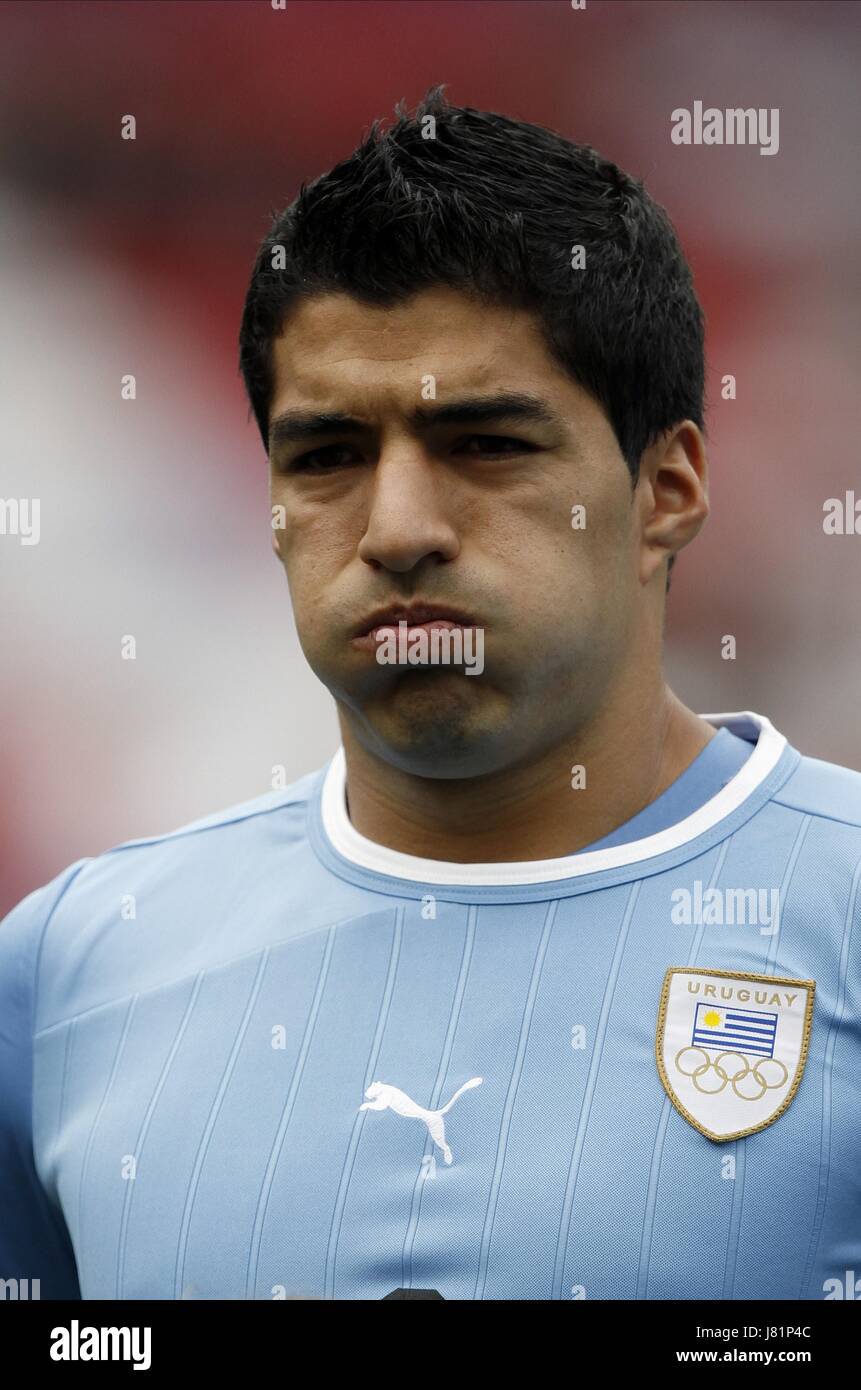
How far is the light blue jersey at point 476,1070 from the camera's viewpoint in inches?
48.9

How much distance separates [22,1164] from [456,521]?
0.83 meters

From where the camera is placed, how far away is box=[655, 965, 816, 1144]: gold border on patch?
1246mm

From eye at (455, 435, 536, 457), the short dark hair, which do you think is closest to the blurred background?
the short dark hair

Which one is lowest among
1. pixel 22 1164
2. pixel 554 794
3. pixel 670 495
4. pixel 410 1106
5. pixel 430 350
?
pixel 22 1164

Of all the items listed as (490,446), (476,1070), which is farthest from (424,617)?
(476,1070)

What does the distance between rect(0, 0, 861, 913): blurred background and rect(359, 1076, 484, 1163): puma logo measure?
1.97m

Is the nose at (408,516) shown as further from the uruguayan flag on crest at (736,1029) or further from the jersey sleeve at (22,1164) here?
the jersey sleeve at (22,1164)

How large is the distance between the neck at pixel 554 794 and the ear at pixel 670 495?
0.48 ft

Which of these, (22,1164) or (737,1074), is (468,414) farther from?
(22,1164)

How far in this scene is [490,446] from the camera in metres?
1.36

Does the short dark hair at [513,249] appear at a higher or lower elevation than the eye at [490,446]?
higher

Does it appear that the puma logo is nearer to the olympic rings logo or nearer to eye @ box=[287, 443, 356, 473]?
the olympic rings logo

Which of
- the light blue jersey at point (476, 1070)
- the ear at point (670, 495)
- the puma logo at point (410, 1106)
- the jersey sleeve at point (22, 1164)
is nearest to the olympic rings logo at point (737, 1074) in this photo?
the light blue jersey at point (476, 1070)

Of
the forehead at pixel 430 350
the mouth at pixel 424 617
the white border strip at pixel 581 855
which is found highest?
the forehead at pixel 430 350
